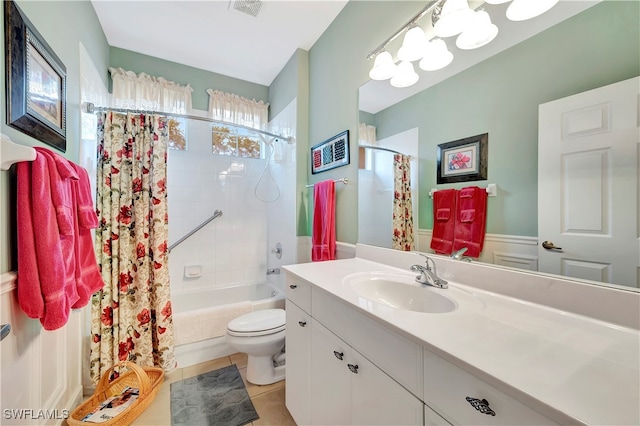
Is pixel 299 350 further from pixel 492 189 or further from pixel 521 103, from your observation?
pixel 521 103

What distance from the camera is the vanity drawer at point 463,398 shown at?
0.43 metres

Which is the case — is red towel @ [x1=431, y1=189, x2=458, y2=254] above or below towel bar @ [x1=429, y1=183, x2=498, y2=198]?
below

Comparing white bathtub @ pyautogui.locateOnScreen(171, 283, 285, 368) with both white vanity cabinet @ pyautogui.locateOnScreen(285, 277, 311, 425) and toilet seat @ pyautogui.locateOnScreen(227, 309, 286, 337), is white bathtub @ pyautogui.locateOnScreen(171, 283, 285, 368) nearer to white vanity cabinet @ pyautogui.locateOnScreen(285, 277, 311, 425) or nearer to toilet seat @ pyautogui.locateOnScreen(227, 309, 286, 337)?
toilet seat @ pyautogui.locateOnScreen(227, 309, 286, 337)

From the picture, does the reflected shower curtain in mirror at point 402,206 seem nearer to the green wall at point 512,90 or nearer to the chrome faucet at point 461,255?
the green wall at point 512,90

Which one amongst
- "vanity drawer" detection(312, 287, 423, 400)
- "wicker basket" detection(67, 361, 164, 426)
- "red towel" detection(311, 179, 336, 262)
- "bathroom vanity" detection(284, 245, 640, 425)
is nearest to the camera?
"bathroom vanity" detection(284, 245, 640, 425)

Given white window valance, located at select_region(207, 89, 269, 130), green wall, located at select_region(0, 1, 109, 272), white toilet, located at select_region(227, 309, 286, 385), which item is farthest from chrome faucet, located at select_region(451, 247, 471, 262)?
white window valance, located at select_region(207, 89, 269, 130)

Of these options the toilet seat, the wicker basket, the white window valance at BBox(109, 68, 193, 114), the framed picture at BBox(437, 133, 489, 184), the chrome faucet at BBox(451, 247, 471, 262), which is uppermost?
the white window valance at BBox(109, 68, 193, 114)

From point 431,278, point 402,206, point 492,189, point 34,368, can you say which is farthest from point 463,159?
point 34,368

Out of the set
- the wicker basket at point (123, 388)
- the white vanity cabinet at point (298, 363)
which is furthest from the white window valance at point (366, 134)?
the wicker basket at point (123, 388)

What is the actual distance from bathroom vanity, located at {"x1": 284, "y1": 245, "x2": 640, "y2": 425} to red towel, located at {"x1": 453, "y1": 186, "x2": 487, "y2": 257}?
9cm

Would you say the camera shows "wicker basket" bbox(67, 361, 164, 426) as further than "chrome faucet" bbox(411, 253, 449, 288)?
Yes

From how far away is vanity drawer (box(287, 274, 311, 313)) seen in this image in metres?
1.10

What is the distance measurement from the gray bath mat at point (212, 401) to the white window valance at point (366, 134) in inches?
68.3

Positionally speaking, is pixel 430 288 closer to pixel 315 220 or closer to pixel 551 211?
pixel 551 211
